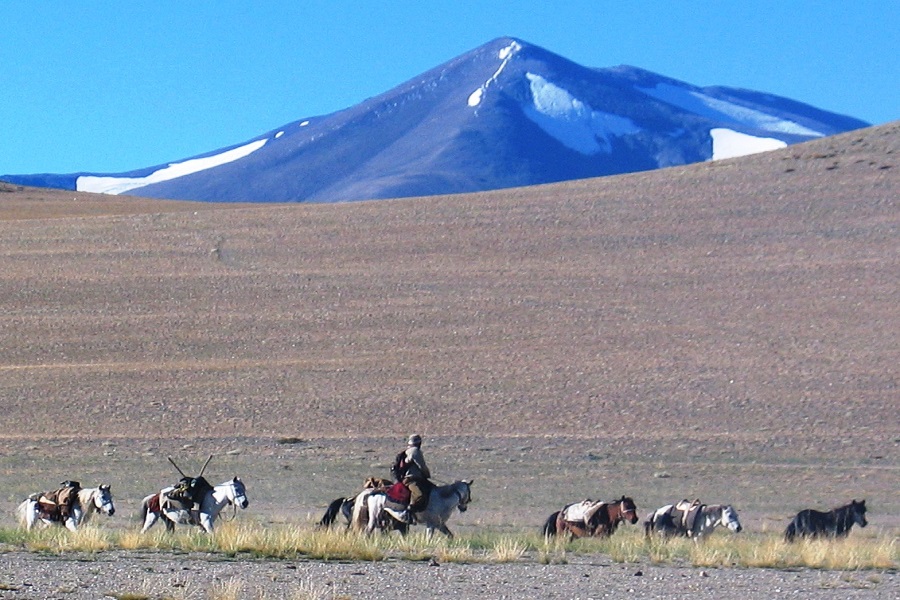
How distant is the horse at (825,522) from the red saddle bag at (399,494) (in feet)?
13.2

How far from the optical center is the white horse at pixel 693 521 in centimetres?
1560

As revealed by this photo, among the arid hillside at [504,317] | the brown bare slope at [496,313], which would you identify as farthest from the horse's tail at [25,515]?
the brown bare slope at [496,313]

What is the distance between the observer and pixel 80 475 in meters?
22.4

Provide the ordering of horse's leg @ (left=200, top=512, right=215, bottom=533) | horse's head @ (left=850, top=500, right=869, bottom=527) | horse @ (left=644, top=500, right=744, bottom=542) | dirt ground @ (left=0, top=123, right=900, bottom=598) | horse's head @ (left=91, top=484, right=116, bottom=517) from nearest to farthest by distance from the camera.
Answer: horse's leg @ (left=200, top=512, right=215, bottom=533), horse's head @ (left=91, top=484, right=116, bottom=517), horse @ (left=644, top=500, right=744, bottom=542), horse's head @ (left=850, top=500, right=869, bottom=527), dirt ground @ (left=0, top=123, right=900, bottom=598)

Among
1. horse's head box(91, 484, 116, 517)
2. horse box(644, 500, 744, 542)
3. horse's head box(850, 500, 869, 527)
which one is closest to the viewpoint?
horse's head box(91, 484, 116, 517)

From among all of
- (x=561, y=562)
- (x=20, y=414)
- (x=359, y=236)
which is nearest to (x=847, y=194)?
(x=359, y=236)

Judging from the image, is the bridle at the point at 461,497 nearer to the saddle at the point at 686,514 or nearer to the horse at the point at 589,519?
the horse at the point at 589,519

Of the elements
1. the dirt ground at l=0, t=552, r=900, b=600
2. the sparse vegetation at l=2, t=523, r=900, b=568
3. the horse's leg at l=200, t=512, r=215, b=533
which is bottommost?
the dirt ground at l=0, t=552, r=900, b=600

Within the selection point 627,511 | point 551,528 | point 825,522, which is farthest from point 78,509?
point 825,522

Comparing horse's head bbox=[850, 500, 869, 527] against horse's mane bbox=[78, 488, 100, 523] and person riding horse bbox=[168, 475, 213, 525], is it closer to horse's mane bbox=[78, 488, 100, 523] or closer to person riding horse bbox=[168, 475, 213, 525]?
person riding horse bbox=[168, 475, 213, 525]

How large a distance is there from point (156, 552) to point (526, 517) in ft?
23.1

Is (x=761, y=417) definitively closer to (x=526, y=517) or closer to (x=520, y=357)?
(x=520, y=357)

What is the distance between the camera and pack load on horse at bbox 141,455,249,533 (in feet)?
49.2

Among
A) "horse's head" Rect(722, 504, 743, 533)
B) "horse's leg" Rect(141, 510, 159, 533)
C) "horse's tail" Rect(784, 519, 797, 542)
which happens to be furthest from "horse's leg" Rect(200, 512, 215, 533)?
"horse's tail" Rect(784, 519, 797, 542)
